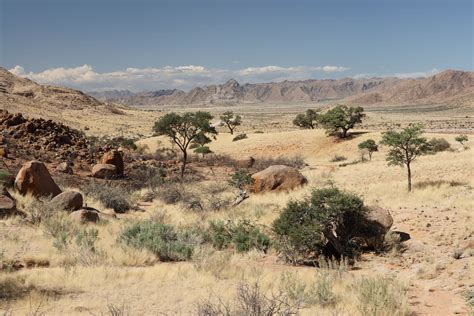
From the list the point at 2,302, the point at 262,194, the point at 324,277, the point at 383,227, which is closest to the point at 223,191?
the point at 262,194

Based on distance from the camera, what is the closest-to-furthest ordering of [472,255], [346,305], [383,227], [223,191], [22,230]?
[346,305]
[472,255]
[22,230]
[383,227]
[223,191]

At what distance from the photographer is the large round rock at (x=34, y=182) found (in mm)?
18219

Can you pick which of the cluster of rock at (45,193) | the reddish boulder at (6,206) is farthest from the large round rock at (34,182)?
the reddish boulder at (6,206)

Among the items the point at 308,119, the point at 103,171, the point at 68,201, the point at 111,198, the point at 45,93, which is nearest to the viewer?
the point at 68,201

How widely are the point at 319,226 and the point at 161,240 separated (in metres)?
5.06

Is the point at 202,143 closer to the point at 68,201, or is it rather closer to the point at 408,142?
the point at 408,142

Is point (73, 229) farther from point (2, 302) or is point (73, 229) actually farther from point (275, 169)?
point (275, 169)

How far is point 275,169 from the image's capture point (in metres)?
26.2

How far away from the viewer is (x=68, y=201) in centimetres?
1648

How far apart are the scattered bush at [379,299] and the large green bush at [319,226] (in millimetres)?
4815

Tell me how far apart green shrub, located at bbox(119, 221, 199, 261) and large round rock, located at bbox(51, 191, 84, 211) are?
429 cm

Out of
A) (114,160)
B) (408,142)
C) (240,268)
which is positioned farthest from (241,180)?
(240,268)

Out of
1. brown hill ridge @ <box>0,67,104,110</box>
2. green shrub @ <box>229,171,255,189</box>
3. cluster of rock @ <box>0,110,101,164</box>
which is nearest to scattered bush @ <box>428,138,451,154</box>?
green shrub @ <box>229,171,255,189</box>

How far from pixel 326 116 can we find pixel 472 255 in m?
40.1
